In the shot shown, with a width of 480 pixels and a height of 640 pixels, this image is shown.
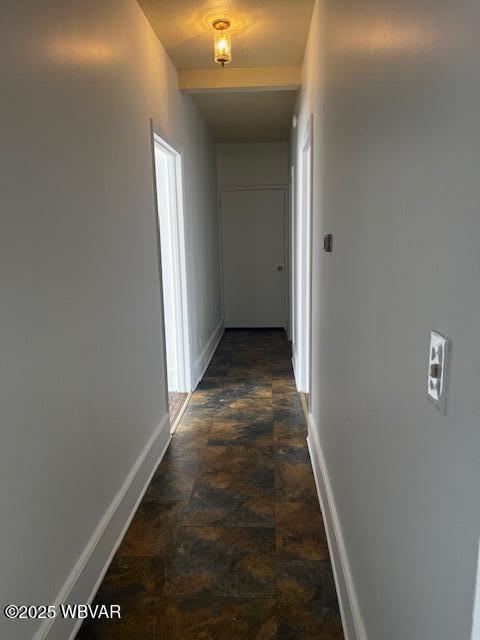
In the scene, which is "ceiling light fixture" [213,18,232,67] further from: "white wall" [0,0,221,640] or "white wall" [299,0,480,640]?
"white wall" [299,0,480,640]

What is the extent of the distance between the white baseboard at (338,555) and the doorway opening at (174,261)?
1248mm

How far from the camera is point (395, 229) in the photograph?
35.3 inches

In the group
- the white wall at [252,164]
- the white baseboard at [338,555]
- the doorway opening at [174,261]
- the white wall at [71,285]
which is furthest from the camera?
the white wall at [252,164]

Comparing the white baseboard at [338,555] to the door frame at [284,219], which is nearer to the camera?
the white baseboard at [338,555]

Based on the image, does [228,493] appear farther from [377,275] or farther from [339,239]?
[377,275]

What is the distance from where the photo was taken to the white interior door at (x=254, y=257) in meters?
5.60

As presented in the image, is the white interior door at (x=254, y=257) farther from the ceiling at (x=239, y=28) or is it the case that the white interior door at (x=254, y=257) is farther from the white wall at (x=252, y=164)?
the ceiling at (x=239, y=28)

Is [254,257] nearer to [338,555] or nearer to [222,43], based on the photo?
[222,43]

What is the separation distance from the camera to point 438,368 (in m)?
0.66

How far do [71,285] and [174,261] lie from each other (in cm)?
183

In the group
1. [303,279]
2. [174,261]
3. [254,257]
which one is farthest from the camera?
[254,257]

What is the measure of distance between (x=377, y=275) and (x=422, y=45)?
48cm

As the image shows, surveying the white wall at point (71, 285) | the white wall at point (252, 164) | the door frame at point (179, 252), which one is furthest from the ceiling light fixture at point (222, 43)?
the white wall at point (252, 164)

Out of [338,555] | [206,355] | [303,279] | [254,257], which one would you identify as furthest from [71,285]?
[254,257]
